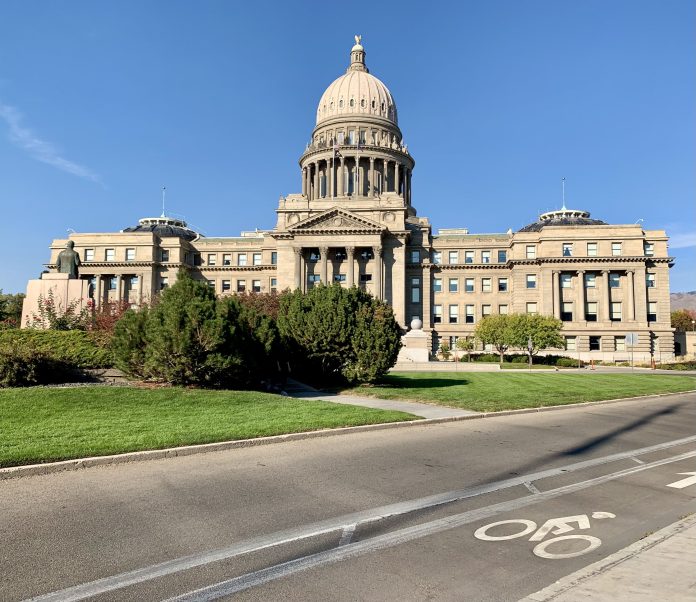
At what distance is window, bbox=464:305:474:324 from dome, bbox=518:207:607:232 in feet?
55.7

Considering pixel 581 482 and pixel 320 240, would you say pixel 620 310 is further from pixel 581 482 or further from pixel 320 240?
pixel 581 482

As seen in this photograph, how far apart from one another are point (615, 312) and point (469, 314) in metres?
19.9

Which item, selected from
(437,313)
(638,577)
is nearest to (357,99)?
(437,313)

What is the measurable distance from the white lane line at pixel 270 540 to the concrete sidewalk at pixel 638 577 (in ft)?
9.67

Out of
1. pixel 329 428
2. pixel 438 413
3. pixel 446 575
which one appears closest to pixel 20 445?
pixel 329 428

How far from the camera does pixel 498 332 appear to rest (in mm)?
62719

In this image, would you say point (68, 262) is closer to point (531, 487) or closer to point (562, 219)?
point (531, 487)

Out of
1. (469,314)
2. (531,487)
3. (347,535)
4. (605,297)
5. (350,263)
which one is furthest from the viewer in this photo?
(469,314)

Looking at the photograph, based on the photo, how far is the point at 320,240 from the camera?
7481 centimetres

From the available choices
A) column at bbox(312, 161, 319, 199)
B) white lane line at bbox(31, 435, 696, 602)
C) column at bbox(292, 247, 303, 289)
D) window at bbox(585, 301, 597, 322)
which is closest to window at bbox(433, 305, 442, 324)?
window at bbox(585, 301, 597, 322)

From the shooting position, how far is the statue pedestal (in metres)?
27.4

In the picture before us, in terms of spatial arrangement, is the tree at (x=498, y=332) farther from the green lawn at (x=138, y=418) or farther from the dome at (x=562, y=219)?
the green lawn at (x=138, y=418)

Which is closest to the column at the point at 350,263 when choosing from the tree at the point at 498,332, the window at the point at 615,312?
the tree at the point at 498,332

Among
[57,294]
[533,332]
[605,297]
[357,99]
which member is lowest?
[533,332]
